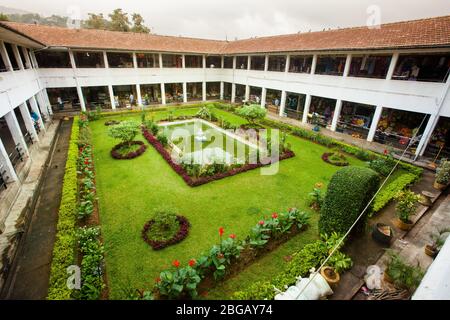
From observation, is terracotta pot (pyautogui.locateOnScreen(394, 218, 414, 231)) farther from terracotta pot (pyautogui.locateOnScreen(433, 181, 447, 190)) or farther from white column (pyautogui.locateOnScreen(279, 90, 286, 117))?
white column (pyautogui.locateOnScreen(279, 90, 286, 117))

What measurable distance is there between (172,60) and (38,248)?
79.7 ft

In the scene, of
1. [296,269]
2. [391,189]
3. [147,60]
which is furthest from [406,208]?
[147,60]

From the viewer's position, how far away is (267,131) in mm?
17578

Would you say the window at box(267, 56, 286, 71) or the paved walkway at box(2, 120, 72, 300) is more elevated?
the window at box(267, 56, 286, 71)

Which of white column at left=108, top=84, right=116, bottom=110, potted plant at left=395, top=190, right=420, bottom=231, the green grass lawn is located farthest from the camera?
white column at left=108, top=84, right=116, bottom=110

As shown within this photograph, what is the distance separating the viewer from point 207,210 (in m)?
8.44

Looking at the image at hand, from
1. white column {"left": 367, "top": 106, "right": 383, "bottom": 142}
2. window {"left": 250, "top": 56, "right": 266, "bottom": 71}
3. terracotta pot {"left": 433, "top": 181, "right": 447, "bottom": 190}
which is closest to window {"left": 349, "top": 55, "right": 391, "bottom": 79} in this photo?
white column {"left": 367, "top": 106, "right": 383, "bottom": 142}

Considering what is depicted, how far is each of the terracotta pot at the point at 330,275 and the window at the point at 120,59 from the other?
2515 centimetres

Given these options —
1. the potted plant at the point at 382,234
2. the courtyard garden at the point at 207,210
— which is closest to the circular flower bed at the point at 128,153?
the courtyard garden at the point at 207,210

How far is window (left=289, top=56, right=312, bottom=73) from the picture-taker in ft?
66.0

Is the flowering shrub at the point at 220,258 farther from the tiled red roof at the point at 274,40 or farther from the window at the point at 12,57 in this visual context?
the window at the point at 12,57

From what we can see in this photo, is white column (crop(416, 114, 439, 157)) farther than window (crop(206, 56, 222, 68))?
No

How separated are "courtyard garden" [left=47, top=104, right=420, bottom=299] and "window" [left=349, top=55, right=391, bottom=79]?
635cm
